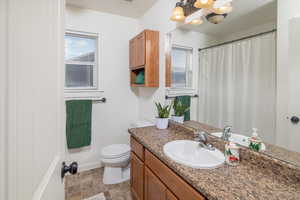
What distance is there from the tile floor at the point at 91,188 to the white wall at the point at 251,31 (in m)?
1.94

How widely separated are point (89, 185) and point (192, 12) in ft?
7.92

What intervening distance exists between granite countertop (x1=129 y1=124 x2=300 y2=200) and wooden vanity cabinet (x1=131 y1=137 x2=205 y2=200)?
0.06 m

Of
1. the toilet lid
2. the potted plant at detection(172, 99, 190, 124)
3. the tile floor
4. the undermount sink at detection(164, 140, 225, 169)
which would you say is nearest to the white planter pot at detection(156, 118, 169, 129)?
the potted plant at detection(172, 99, 190, 124)

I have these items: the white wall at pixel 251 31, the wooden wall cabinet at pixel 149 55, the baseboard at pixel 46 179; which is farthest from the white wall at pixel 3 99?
the wooden wall cabinet at pixel 149 55

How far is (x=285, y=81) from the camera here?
36.7 inches

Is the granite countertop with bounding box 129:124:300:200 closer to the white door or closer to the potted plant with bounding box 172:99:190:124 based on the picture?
the white door

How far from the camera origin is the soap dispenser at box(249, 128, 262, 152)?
102 cm

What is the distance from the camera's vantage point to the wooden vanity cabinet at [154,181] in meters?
0.92

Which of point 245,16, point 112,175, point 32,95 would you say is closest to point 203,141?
point 245,16

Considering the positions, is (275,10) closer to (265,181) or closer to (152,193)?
(265,181)

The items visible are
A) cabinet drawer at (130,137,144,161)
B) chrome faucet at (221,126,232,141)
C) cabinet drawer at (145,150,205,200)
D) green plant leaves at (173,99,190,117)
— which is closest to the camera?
cabinet drawer at (145,150,205,200)

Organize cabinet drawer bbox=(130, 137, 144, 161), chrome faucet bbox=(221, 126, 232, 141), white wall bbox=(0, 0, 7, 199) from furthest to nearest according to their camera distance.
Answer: cabinet drawer bbox=(130, 137, 144, 161) → chrome faucet bbox=(221, 126, 232, 141) → white wall bbox=(0, 0, 7, 199)

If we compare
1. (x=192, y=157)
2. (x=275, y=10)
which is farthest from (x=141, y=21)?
(x=192, y=157)

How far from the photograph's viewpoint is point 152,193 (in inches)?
49.6
